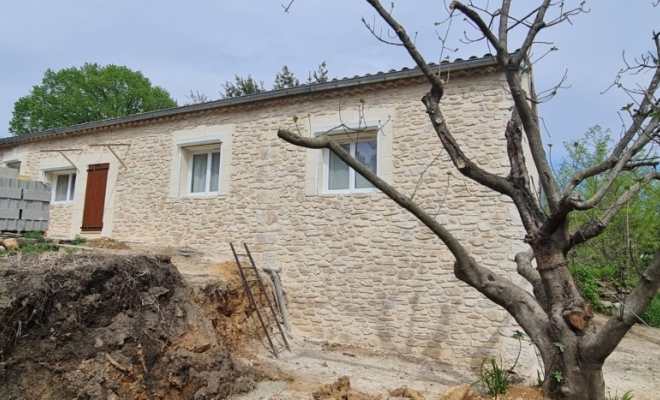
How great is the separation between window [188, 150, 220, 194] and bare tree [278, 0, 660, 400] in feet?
18.6

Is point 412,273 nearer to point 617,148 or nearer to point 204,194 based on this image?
point 617,148

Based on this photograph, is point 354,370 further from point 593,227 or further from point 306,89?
point 306,89

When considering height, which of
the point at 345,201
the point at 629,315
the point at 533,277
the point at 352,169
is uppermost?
the point at 352,169

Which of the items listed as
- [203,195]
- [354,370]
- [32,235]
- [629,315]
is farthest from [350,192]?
[32,235]

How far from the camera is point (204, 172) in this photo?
9328 mm

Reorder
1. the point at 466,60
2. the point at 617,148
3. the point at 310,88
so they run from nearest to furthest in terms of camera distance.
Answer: the point at 617,148 < the point at 466,60 < the point at 310,88

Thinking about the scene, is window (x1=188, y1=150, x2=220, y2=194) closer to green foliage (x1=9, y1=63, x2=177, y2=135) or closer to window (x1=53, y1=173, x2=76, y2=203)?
window (x1=53, y1=173, x2=76, y2=203)

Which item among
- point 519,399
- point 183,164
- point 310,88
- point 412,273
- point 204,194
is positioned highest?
point 310,88

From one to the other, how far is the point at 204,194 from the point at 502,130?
5.66 m

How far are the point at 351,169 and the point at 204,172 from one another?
130 inches

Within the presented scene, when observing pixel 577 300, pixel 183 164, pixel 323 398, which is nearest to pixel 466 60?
pixel 577 300

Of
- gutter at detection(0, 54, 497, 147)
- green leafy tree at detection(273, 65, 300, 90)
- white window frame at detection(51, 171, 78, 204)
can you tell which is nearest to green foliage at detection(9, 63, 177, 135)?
green leafy tree at detection(273, 65, 300, 90)

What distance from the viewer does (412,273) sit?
7.02 m

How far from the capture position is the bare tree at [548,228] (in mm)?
3527
